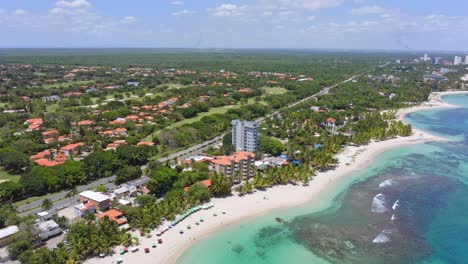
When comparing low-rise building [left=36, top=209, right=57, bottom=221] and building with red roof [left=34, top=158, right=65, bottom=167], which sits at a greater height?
building with red roof [left=34, top=158, right=65, bottom=167]

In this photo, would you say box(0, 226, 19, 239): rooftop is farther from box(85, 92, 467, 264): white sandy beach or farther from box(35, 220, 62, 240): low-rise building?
box(85, 92, 467, 264): white sandy beach

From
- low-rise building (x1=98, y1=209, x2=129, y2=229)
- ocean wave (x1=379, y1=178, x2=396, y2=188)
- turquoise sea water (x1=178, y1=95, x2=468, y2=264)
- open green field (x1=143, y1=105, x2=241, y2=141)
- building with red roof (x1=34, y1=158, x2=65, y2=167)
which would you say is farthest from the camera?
open green field (x1=143, y1=105, x2=241, y2=141)

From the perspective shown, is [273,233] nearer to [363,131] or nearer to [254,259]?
[254,259]

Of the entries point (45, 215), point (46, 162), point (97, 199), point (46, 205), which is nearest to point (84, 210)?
point (97, 199)

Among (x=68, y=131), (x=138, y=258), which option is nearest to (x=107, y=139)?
(x=68, y=131)

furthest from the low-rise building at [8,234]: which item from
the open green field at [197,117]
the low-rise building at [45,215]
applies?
the open green field at [197,117]

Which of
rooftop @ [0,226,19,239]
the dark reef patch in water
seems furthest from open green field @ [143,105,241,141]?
the dark reef patch in water

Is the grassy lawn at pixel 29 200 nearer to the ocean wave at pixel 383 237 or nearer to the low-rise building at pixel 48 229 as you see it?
the low-rise building at pixel 48 229

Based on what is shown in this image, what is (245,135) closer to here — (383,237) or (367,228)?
(367,228)
